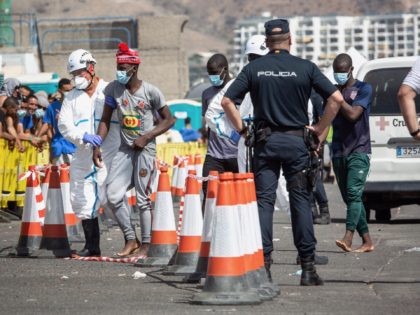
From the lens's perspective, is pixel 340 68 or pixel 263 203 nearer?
pixel 263 203

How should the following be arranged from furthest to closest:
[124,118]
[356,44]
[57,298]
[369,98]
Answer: [356,44], [369,98], [124,118], [57,298]

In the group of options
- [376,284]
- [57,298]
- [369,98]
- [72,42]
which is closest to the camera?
[57,298]

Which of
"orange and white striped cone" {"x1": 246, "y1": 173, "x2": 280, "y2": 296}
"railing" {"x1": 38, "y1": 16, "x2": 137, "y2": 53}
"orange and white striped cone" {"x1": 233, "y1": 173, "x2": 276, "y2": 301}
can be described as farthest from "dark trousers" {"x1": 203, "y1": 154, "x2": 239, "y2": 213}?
"railing" {"x1": 38, "y1": 16, "x2": 137, "y2": 53}

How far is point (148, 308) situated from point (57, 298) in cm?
95

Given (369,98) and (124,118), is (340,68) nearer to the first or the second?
(369,98)

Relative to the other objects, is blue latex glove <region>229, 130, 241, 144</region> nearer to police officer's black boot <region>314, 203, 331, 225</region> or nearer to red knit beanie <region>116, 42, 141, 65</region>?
red knit beanie <region>116, 42, 141, 65</region>

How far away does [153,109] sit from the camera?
1470cm

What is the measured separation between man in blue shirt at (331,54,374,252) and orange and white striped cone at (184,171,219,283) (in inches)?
126

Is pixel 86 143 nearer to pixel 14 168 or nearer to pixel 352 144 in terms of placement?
pixel 352 144

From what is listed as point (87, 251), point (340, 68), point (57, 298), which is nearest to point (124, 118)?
point (87, 251)

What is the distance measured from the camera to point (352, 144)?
1575 centimetres

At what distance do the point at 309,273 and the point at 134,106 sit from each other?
297 centimetres

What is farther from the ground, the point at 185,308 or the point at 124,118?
the point at 124,118

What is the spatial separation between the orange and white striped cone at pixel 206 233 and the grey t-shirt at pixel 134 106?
83.0 inches
